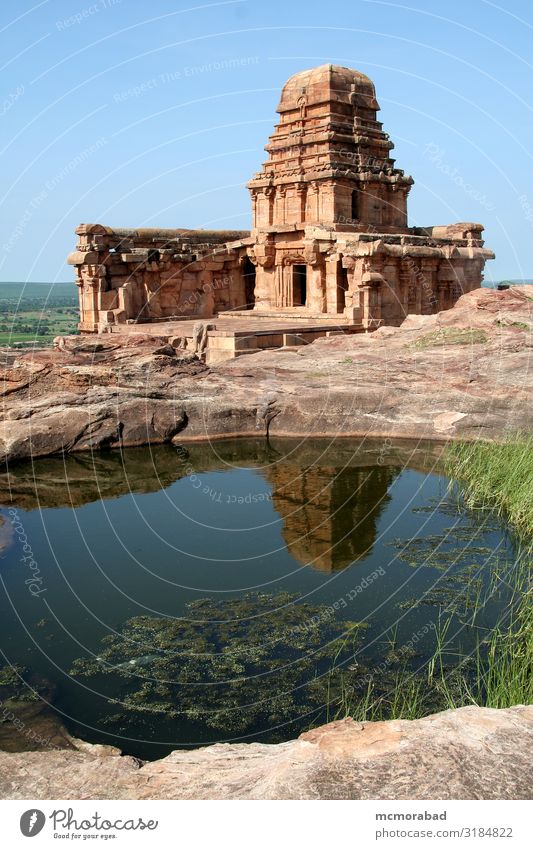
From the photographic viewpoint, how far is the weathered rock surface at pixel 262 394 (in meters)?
14.7

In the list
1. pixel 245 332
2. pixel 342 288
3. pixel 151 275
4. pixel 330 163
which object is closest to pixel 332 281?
pixel 342 288

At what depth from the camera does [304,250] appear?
24.1 meters

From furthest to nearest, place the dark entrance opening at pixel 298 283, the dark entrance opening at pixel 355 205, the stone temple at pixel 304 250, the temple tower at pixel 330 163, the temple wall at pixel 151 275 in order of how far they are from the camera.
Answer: the dark entrance opening at pixel 298 283, the dark entrance opening at pixel 355 205, the temple wall at pixel 151 275, the temple tower at pixel 330 163, the stone temple at pixel 304 250

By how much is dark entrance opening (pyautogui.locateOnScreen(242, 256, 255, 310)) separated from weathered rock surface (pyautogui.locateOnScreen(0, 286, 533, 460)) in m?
Answer: 10.2

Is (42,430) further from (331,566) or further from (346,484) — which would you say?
(331,566)

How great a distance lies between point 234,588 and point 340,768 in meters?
4.94

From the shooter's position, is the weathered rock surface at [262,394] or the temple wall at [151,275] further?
the temple wall at [151,275]

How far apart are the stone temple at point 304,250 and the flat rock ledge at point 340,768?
1792cm

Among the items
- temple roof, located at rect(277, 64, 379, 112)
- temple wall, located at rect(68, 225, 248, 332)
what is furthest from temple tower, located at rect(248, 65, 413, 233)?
temple wall, located at rect(68, 225, 248, 332)

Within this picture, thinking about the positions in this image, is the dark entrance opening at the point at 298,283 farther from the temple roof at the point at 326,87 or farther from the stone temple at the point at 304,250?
the temple roof at the point at 326,87

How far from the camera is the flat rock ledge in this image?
153 inches

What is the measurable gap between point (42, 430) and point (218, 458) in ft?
10.5

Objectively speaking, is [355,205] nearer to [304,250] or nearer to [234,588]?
[304,250]

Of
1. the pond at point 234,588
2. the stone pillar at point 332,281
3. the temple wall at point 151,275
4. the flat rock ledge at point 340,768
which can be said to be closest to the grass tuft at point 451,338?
the pond at point 234,588
